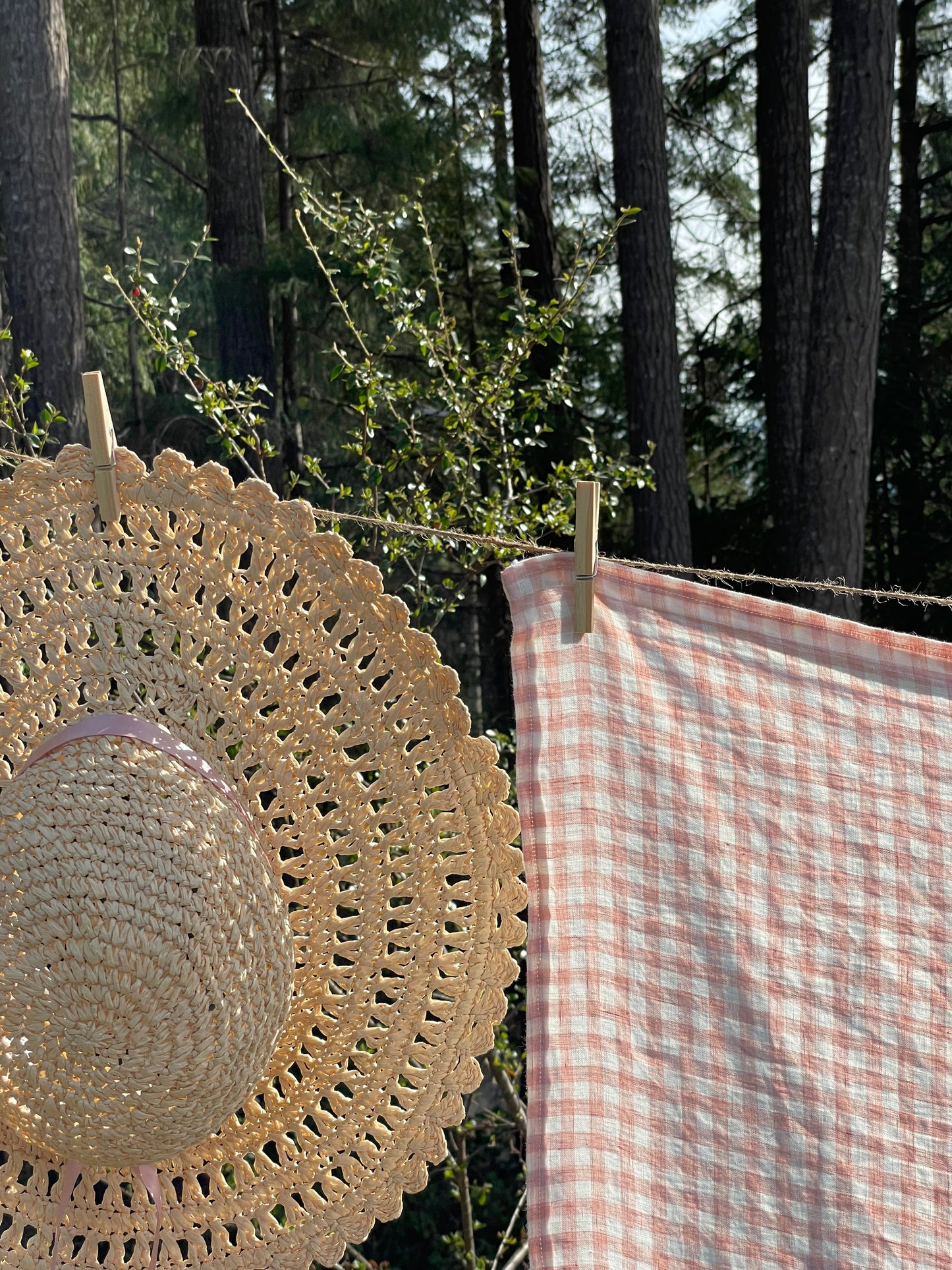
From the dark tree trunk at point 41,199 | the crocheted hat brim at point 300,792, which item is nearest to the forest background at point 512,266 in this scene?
the dark tree trunk at point 41,199

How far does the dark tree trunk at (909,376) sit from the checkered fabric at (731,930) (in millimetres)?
3528

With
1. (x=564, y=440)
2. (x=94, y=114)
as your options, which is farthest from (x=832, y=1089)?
(x=94, y=114)

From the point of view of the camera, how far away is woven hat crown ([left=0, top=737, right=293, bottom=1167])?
95 centimetres

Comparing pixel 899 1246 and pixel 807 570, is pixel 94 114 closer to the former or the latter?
pixel 807 570

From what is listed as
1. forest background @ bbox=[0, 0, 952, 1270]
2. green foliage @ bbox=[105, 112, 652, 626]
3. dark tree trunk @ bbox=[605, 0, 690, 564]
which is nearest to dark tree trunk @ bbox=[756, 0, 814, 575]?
forest background @ bbox=[0, 0, 952, 1270]

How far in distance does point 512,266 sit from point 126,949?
9.28 feet

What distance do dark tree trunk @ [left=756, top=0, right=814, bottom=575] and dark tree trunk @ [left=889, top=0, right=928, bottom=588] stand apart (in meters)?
0.76

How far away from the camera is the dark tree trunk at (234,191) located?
3.79m

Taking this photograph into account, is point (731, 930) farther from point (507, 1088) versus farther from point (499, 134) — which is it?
point (499, 134)

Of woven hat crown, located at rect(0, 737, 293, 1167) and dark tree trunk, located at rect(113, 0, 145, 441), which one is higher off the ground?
dark tree trunk, located at rect(113, 0, 145, 441)

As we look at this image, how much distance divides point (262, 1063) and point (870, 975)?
0.51 meters

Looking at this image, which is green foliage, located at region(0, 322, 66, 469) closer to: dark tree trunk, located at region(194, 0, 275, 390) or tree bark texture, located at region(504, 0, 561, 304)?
dark tree trunk, located at region(194, 0, 275, 390)

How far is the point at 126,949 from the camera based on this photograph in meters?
0.95

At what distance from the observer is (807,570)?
3072 mm
